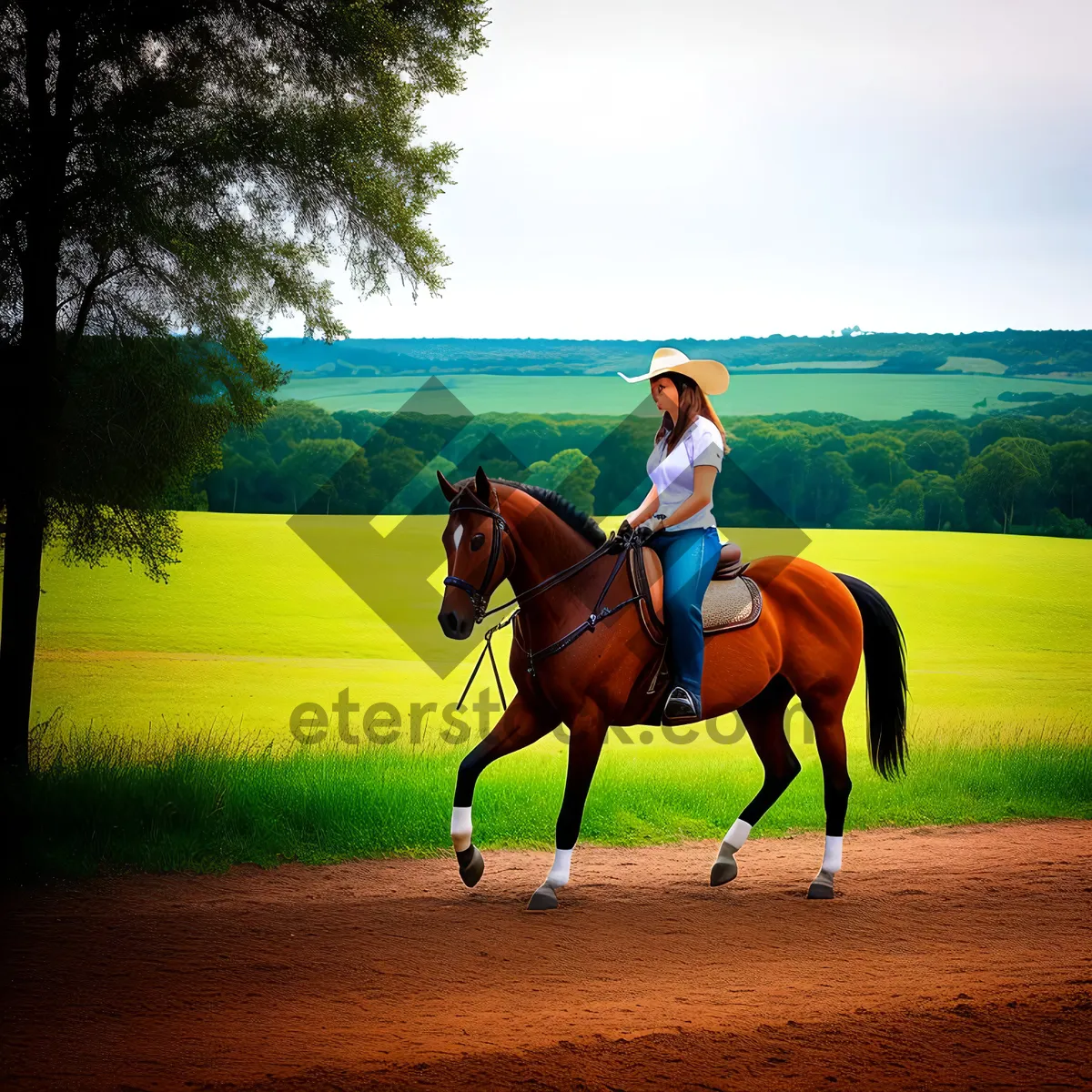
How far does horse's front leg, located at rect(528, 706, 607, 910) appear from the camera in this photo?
5.71 meters

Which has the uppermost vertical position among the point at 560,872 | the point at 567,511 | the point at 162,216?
the point at 162,216

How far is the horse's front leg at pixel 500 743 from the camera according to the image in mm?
5781

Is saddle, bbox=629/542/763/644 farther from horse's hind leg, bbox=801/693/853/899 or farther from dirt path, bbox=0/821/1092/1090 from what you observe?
dirt path, bbox=0/821/1092/1090

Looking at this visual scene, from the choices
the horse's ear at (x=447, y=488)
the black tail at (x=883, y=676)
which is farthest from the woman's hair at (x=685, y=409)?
the black tail at (x=883, y=676)

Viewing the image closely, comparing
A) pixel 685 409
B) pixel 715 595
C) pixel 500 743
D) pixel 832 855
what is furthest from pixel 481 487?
pixel 832 855

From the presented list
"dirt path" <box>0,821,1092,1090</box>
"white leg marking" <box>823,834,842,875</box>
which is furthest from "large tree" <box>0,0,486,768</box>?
"white leg marking" <box>823,834,842,875</box>

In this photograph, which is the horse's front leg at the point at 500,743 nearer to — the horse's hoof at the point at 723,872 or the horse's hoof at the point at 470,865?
the horse's hoof at the point at 470,865

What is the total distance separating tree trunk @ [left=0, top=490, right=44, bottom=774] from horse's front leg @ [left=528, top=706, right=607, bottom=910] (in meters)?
4.16

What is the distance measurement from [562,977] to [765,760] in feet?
7.43

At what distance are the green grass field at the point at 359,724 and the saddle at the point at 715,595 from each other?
2.29 meters

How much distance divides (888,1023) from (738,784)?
13.6 ft

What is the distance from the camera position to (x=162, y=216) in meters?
7.82

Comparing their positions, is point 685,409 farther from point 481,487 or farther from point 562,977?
Answer: point 562,977

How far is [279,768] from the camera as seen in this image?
787cm
